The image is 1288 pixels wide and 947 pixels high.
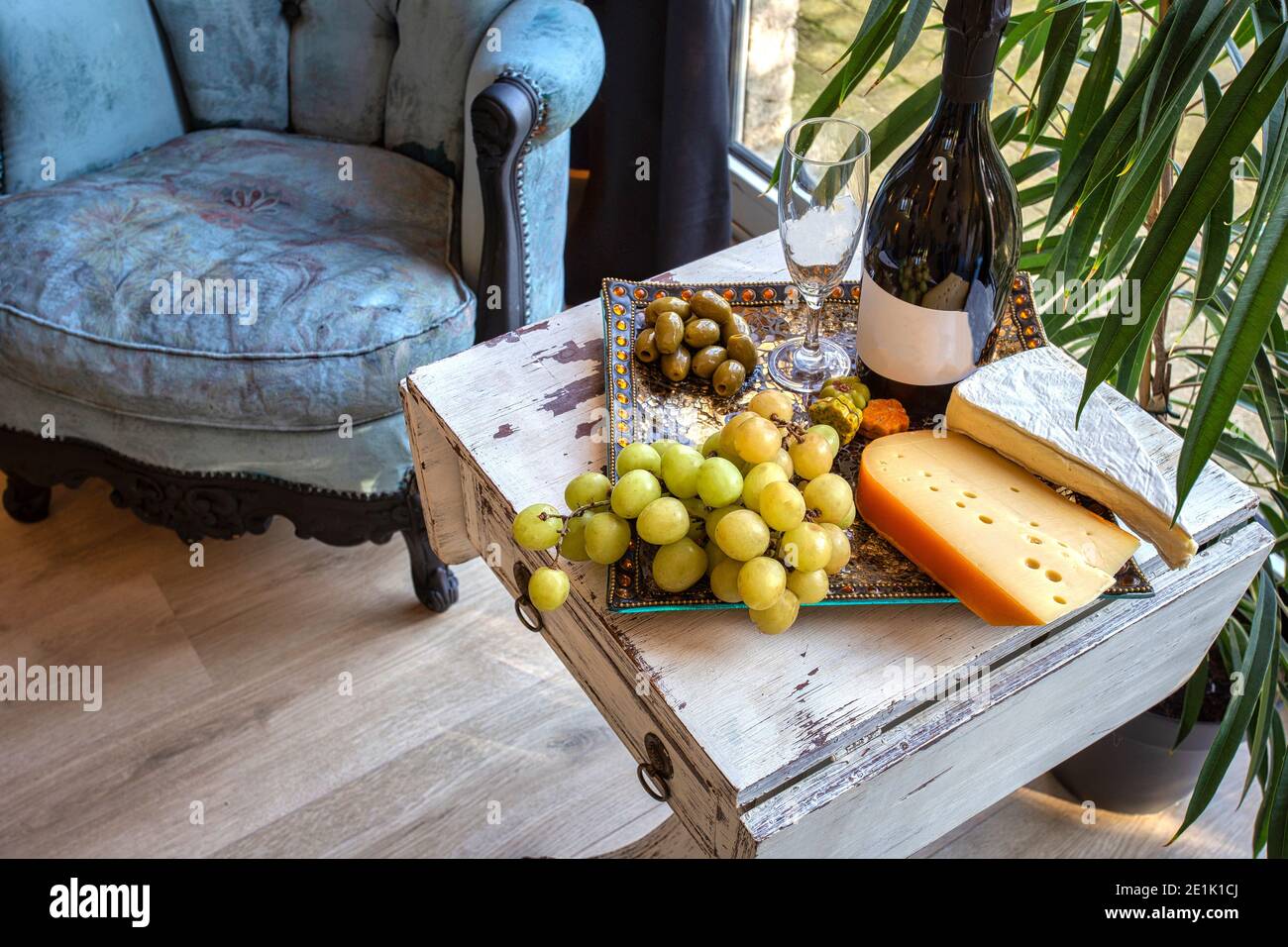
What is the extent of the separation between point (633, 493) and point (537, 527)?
0.26ft

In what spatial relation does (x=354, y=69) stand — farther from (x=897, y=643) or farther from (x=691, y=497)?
(x=897, y=643)

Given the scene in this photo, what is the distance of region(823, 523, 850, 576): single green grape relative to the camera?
0.82 metres

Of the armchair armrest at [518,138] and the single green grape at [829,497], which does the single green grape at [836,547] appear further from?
the armchair armrest at [518,138]

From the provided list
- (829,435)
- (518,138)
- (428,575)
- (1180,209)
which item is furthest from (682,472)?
(428,575)

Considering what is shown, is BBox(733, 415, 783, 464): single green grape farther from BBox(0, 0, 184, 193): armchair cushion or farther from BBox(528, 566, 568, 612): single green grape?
BBox(0, 0, 184, 193): armchair cushion

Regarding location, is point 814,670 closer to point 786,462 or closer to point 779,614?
point 779,614

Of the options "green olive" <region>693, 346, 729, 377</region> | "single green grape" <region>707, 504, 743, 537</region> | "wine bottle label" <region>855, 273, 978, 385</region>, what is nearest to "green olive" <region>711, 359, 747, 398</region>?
"green olive" <region>693, 346, 729, 377</region>

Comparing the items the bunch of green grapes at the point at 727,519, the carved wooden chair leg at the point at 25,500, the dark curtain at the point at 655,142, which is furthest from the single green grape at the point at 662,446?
the carved wooden chair leg at the point at 25,500

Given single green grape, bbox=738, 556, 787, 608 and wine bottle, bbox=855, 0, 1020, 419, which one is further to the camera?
wine bottle, bbox=855, 0, 1020, 419

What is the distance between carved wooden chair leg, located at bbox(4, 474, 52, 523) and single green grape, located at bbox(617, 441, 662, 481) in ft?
4.31

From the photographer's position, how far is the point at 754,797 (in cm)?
76

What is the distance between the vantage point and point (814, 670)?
0.82 m

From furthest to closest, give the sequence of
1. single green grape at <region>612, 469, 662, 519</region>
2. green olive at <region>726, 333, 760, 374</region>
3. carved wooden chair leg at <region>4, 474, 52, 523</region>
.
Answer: carved wooden chair leg at <region>4, 474, 52, 523</region> → green olive at <region>726, 333, 760, 374</region> → single green grape at <region>612, 469, 662, 519</region>
